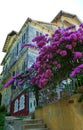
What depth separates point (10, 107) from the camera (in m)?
26.1

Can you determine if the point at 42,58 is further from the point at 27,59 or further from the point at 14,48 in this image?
the point at 14,48

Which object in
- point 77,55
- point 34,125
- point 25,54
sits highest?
point 25,54

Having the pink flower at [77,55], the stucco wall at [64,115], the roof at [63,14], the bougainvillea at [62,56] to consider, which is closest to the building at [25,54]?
the roof at [63,14]

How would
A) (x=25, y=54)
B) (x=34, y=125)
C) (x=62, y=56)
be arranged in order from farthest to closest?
(x=25, y=54) < (x=34, y=125) < (x=62, y=56)

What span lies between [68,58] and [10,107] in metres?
18.6

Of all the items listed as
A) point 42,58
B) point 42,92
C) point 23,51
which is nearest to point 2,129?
point 42,92

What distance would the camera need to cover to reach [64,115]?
28.3 ft

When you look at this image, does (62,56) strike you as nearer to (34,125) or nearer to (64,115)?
(64,115)

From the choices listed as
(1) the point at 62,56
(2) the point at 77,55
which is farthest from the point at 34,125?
(2) the point at 77,55

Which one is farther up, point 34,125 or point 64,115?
point 64,115

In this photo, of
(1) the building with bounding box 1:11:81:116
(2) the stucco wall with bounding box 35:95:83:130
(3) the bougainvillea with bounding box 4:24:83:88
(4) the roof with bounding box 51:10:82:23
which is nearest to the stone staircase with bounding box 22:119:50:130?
(2) the stucco wall with bounding box 35:95:83:130

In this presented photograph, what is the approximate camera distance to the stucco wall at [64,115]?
772 centimetres

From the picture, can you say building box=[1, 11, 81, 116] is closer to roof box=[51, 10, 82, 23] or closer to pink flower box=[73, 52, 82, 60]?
roof box=[51, 10, 82, 23]

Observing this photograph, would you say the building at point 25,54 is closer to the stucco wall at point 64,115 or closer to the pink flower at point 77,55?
the stucco wall at point 64,115
